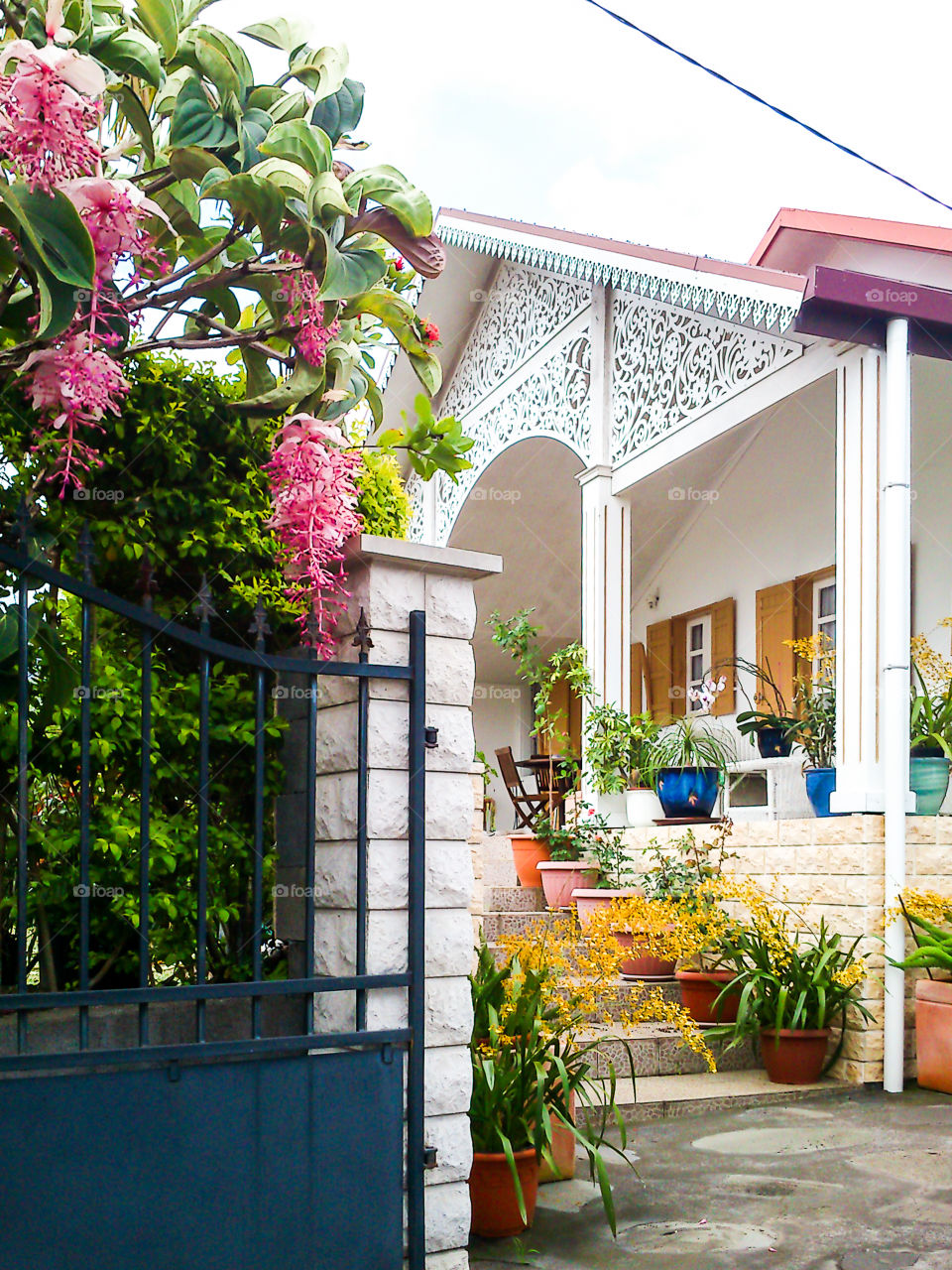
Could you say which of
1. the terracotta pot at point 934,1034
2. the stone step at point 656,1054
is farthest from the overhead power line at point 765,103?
the stone step at point 656,1054

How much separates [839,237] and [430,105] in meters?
21.8

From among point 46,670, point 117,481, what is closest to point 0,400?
point 117,481

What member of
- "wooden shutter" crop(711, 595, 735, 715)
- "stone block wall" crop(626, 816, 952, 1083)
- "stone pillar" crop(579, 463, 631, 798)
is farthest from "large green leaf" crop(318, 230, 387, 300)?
"wooden shutter" crop(711, 595, 735, 715)

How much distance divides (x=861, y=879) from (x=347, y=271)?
407 cm

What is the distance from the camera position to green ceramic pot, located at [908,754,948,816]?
5688 mm

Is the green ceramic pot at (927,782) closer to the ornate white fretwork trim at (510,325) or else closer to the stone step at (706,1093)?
the stone step at (706,1093)

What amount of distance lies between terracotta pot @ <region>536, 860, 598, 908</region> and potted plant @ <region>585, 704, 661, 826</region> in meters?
0.45

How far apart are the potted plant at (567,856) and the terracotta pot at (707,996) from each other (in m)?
1.26

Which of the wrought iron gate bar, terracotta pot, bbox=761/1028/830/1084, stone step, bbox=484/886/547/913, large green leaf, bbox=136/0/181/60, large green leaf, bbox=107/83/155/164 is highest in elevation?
large green leaf, bbox=136/0/181/60

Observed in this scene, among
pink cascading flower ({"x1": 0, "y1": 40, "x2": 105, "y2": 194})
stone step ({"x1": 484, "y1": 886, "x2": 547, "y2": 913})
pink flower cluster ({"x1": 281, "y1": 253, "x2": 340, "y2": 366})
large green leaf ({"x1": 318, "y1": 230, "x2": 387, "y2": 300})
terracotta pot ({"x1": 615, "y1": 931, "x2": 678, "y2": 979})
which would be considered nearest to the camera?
pink cascading flower ({"x1": 0, "y1": 40, "x2": 105, "y2": 194})

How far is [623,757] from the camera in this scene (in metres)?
7.37

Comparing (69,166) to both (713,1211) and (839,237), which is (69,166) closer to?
(713,1211)

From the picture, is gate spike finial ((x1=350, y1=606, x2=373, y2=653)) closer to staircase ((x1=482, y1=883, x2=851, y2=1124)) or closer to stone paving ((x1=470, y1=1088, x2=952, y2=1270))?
stone paving ((x1=470, y1=1088, x2=952, y2=1270))

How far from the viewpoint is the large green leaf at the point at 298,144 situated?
2277 mm
